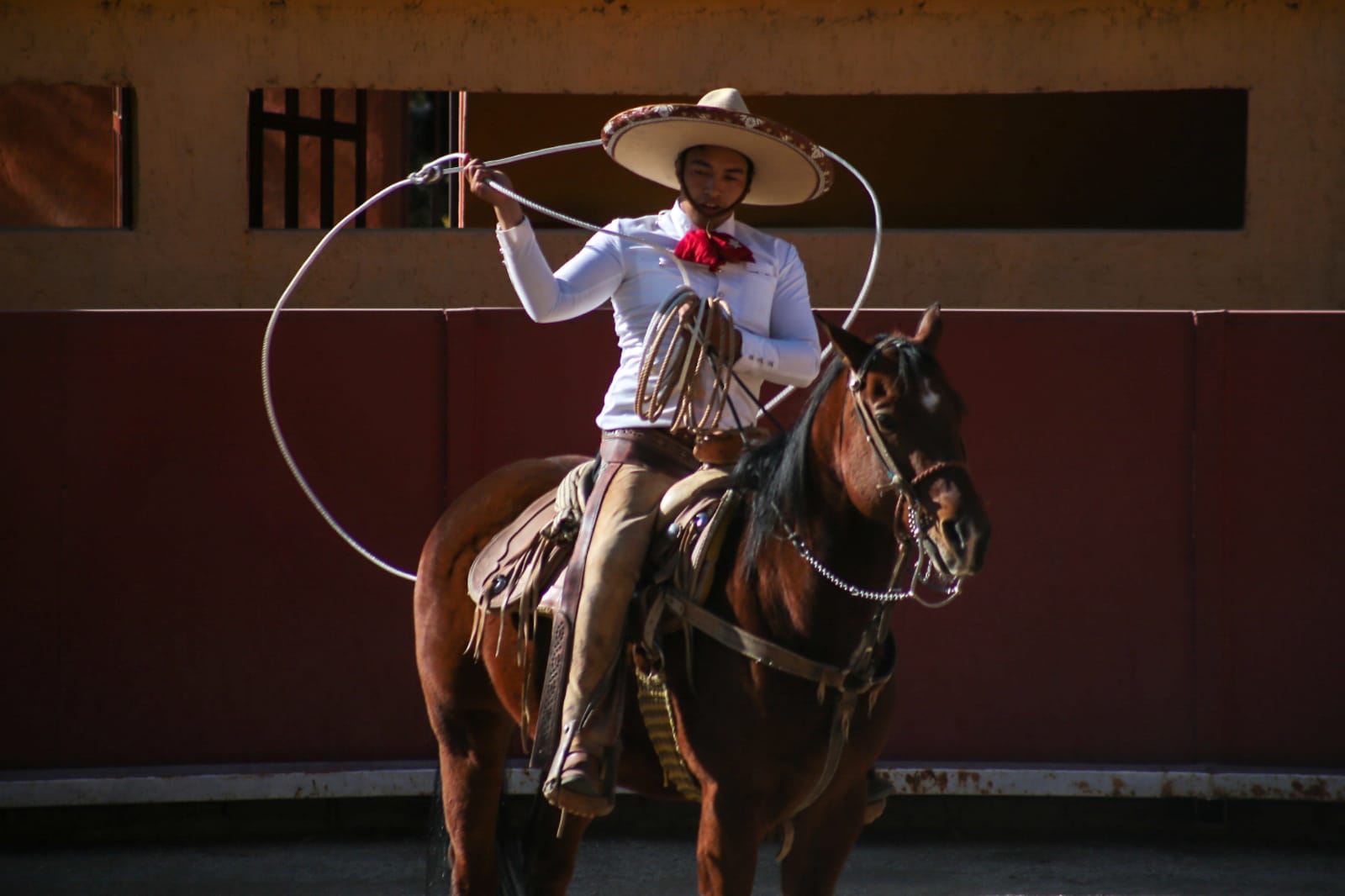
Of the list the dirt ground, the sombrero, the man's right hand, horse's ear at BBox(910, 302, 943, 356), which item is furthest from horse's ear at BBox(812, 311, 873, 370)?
the dirt ground

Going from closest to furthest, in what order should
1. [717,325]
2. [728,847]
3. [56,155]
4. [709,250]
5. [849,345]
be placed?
[849,345] < [728,847] < [717,325] < [709,250] < [56,155]

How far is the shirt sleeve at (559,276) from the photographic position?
162 inches

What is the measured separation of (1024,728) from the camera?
6934 millimetres

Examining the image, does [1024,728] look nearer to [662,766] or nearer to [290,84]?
[662,766]

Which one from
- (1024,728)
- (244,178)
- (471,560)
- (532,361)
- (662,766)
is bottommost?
(1024,728)

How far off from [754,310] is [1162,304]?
504 cm

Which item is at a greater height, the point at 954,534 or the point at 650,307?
the point at 650,307

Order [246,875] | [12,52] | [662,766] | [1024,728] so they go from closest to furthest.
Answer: [662,766] → [246,875] → [1024,728] → [12,52]

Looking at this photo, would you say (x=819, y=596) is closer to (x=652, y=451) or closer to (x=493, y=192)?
(x=652, y=451)

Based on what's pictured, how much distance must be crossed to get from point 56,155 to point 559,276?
27.7 ft

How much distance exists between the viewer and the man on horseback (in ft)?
13.4

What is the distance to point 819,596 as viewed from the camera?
387 cm

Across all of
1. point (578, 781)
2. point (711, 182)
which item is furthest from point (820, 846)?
point (711, 182)

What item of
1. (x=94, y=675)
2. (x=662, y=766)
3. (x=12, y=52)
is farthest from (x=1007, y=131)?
(x=662, y=766)
